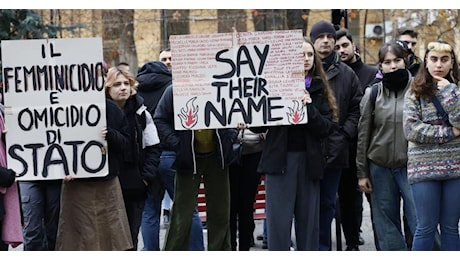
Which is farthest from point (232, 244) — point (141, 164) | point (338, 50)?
point (338, 50)

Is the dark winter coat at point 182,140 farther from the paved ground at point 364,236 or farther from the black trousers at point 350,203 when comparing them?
the paved ground at point 364,236

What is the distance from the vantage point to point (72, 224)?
23.7 feet

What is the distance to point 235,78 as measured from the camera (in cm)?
716

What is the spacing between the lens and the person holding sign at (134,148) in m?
7.38

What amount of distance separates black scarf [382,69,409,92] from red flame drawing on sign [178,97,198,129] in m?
1.46

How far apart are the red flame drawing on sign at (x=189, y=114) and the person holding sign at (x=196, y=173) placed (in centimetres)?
41

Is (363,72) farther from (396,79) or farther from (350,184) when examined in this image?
(396,79)

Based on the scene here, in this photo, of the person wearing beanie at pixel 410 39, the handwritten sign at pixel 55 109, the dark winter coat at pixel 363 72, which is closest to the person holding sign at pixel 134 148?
the handwritten sign at pixel 55 109

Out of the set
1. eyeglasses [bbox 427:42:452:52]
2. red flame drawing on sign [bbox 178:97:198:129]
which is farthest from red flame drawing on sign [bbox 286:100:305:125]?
eyeglasses [bbox 427:42:452:52]

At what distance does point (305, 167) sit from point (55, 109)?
1888 millimetres

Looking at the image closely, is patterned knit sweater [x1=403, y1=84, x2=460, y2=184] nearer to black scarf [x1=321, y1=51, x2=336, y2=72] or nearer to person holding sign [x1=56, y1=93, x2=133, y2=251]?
black scarf [x1=321, y1=51, x2=336, y2=72]

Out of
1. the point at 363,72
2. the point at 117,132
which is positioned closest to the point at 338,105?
the point at 363,72

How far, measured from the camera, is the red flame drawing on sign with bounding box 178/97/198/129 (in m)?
7.14

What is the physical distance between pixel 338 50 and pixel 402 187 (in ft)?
5.88
